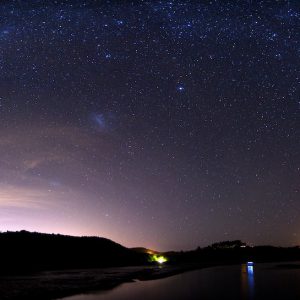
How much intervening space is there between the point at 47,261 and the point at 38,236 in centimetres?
2367

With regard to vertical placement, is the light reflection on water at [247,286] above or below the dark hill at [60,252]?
below

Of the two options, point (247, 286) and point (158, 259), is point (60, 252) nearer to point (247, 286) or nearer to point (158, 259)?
point (158, 259)

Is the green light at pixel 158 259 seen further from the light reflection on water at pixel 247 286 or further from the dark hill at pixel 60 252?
the light reflection on water at pixel 247 286

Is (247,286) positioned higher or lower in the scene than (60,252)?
lower

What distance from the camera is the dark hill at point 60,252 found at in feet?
236

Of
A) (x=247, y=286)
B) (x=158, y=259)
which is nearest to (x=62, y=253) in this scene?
(x=158, y=259)

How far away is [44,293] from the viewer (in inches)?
962

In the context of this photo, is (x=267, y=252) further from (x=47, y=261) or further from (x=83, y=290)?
(x=83, y=290)

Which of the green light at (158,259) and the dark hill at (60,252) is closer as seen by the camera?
the dark hill at (60,252)

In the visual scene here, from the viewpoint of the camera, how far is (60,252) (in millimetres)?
85875

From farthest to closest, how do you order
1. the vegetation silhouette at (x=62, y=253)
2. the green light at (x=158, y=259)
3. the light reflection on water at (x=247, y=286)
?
the green light at (x=158, y=259)
the vegetation silhouette at (x=62, y=253)
the light reflection on water at (x=247, y=286)

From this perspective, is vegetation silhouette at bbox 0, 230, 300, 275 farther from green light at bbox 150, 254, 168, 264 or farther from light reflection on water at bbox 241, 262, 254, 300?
light reflection on water at bbox 241, 262, 254, 300

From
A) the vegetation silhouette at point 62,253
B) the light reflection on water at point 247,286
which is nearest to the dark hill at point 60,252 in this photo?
the vegetation silhouette at point 62,253

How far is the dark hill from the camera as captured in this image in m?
71.9
